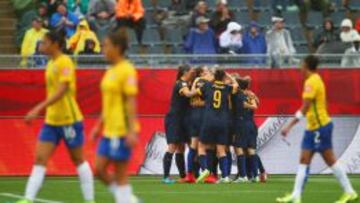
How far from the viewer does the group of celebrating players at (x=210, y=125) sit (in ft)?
72.9

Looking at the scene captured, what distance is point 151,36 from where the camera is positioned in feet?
98.4

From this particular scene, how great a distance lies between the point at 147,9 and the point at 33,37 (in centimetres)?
414

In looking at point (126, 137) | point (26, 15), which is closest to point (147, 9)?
point (26, 15)

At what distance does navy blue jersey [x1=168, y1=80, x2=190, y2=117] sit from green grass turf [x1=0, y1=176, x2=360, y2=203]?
1.47 metres

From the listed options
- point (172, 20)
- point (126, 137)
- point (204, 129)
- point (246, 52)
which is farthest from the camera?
point (172, 20)

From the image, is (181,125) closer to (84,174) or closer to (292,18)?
(84,174)

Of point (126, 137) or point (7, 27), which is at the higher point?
point (126, 137)

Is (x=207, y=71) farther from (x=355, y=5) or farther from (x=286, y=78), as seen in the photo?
(x=355, y=5)

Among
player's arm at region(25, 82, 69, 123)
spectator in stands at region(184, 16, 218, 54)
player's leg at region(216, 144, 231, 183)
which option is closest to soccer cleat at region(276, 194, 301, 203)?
player's arm at region(25, 82, 69, 123)

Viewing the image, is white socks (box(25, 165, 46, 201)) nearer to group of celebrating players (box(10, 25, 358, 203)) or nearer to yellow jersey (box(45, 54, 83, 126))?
group of celebrating players (box(10, 25, 358, 203))

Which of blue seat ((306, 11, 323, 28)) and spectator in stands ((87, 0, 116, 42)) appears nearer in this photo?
spectator in stands ((87, 0, 116, 42))

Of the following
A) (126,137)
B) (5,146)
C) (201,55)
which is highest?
(126,137)

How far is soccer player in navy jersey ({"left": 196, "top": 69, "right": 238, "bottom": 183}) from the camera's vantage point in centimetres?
2213

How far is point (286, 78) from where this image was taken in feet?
86.3
